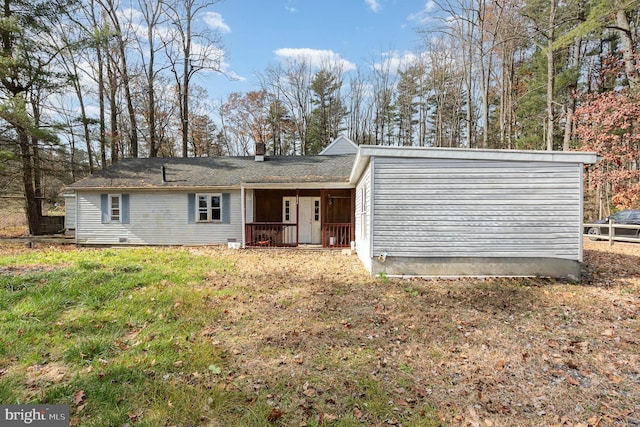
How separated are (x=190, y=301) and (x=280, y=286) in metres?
1.90

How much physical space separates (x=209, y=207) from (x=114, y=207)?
4.33m

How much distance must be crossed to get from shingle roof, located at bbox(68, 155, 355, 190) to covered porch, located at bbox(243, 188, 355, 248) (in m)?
0.86

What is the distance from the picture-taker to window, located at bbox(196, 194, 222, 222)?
12633mm

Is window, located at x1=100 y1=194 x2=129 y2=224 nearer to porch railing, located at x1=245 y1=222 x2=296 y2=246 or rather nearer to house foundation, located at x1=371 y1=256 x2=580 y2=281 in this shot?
porch railing, located at x1=245 y1=222 x2=296 y2=246

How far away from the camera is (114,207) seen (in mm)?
13000

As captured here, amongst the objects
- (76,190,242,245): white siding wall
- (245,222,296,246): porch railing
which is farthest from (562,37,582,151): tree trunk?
(76,190,242,245): white siding wall

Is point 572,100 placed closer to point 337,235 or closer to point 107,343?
Answer: point 337,235

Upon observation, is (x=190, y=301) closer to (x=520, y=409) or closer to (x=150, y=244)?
(x=520, y=409)

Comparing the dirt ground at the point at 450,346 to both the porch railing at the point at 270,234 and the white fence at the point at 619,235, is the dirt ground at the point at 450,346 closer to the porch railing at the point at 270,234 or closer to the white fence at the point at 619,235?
the porch railing at the point at 270,234

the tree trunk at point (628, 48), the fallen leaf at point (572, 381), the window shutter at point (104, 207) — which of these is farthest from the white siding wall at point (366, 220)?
the tree trunk at point (628, 48)

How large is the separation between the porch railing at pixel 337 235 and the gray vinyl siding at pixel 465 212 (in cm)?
482

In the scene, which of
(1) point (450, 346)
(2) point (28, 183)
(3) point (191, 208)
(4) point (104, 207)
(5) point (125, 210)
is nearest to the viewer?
(1) point (450, 346)

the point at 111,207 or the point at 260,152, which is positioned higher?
the point at 260,152

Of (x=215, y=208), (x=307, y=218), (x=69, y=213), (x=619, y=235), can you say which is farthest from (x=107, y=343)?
(x=619, y=235)
